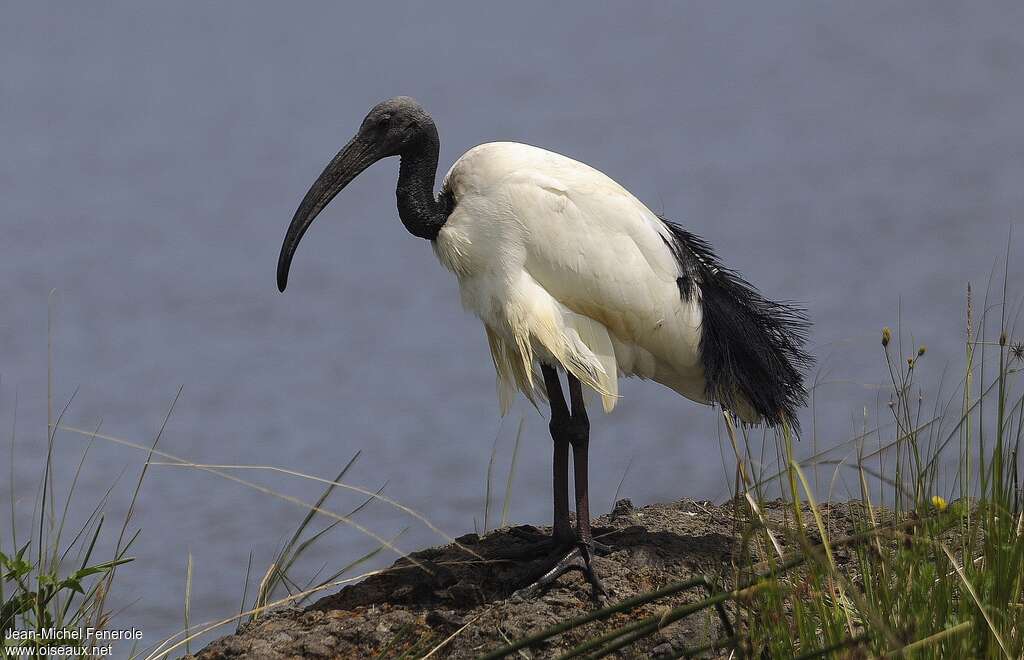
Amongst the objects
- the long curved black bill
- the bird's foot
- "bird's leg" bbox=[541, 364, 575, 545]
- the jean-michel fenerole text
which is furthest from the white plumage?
the jean-michel fenerole text

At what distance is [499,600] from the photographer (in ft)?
17.0

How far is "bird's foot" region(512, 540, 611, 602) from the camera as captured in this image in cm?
507

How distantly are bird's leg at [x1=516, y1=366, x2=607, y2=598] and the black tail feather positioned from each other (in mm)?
538

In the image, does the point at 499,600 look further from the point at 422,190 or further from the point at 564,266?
the point at 422,190

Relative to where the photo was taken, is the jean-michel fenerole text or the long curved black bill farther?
the long curved black bill

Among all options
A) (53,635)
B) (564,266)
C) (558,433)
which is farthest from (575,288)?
(53,635)

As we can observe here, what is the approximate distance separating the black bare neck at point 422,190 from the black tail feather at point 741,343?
0.95m

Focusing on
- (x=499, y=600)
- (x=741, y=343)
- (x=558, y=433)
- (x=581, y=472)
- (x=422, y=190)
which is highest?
(x=422, y=190)

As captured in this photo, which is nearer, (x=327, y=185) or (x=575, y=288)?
(x=575, y=288)

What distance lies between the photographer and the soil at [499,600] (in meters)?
4.66

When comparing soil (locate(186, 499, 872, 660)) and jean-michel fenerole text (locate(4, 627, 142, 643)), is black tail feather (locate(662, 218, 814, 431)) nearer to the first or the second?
soil (locate(186, 499, 872, 660))

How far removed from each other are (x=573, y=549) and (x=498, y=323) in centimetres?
91

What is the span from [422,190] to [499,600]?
169 centimetres

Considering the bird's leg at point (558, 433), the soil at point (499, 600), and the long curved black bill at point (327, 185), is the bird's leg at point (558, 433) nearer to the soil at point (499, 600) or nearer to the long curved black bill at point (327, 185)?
the soil at point (499, 600)
